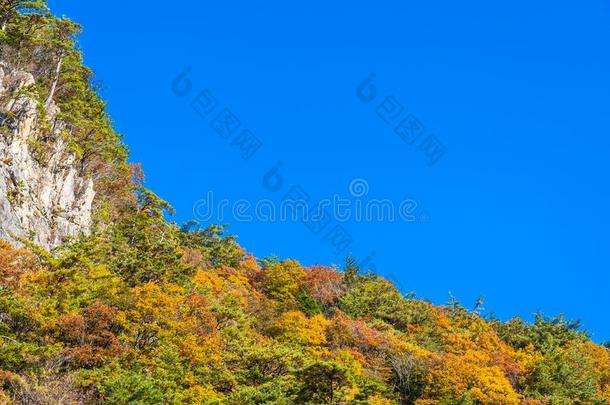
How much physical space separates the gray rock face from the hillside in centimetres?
13

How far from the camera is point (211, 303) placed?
134 feet

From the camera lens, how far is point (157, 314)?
3084 cm

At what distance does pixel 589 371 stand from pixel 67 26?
174ft

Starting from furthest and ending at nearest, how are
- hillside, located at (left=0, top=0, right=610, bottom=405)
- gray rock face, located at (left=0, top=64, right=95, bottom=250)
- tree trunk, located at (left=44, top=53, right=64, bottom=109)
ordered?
tree trunk, located at (left=44, top=53, right=64, bottom=109), gray rock face, located at (left=0, top=64, right=95, bottom=250), hillside, located at (left=0, top=0, right=610, bottom=405)

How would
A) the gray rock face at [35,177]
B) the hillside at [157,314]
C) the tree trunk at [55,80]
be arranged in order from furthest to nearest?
the tree trunk at [55,80] → the gray rock face at [35,177] → the hillside at [157,314]

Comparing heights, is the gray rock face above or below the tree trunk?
below

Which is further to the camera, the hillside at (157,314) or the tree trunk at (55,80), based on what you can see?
the tree trunk at (55,80)

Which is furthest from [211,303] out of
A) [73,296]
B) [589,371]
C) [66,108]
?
[589,371]

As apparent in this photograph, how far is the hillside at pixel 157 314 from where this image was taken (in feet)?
89.0

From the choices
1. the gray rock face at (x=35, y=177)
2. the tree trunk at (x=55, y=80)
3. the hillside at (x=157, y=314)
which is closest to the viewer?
the hillside at (x=157, y=314)

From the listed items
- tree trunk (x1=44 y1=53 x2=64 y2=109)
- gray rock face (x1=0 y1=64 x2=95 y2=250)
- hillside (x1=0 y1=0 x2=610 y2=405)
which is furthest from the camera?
tree trunk (x1=44 y1=53 x2=64 y2=109)

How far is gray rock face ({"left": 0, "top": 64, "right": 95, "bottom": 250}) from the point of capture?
38188 millimetres

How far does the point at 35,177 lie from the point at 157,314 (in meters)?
17.6

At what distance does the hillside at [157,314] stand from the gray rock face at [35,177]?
131 mm
